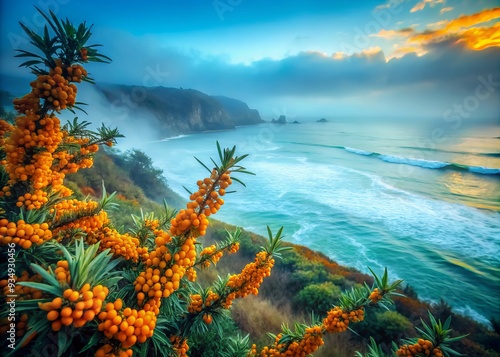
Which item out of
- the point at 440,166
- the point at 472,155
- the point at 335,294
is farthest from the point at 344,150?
the point at 335,294

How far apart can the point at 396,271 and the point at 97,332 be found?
14475 mm

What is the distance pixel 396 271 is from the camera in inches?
460

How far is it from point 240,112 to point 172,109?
1888 inches

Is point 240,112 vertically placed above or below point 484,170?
above

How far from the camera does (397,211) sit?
720 inches

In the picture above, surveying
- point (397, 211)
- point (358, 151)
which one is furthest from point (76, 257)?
point (358, 151)

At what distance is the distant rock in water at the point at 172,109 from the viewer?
49.1m

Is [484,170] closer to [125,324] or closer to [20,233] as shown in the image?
[125,324]

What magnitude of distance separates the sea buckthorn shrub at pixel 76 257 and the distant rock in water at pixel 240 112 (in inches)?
3716

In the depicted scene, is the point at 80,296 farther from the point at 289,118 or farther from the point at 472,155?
the point at 289,118

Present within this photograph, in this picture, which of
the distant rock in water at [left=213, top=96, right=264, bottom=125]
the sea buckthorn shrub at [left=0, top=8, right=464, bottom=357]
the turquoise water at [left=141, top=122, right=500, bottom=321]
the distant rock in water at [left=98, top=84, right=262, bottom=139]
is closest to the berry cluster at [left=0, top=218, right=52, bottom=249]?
the sea buckthorn shrub at [left=0, top=8, right=464, bottom=357]

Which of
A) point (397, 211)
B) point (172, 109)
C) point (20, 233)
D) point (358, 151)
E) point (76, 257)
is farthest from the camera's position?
point (172, 109)

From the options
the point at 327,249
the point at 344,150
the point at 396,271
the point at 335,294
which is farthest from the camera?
the point at 344,150

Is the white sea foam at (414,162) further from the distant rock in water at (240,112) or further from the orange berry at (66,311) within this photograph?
the distant rock in water at (240,112)
